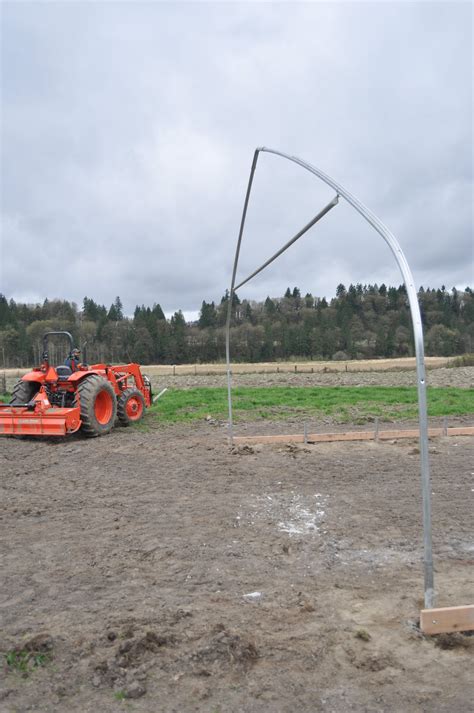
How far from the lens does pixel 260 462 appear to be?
8.41 metres

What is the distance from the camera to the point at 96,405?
11438 mm

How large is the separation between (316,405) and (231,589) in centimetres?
1171

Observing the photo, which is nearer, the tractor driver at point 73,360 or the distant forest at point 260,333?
the tractor driver at point 73,360

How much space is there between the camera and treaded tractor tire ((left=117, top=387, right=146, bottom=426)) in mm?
12281

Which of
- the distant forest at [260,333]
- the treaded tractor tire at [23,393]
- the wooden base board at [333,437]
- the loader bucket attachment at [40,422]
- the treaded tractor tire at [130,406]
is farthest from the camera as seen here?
the distant forest at [260,333]

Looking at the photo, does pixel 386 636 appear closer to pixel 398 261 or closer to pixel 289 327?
pixel 398 261

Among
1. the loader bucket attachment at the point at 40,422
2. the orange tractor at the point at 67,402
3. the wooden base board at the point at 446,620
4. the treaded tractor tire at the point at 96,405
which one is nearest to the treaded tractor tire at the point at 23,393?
the orange tractor at the point at 67,402

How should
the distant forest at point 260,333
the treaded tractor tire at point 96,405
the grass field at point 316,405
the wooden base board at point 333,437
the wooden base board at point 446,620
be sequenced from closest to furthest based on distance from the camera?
the wooden base board at point 446,620 < the wooden base board at point 333,437 < the treaded tractor tire at point 96,405 < the grass field at point 316,405 < the distant forest at point 260,333

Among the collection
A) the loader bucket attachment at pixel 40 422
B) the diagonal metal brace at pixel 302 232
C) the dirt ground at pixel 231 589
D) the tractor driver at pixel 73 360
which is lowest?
the dirt ground at pixel 231 589

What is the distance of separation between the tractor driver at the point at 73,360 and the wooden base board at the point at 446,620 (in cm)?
967

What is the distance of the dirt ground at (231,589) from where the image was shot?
9.49 ft

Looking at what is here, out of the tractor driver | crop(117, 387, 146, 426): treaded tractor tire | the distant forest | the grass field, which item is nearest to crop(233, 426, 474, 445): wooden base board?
the grass field

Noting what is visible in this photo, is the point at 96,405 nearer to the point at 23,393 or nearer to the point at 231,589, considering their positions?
the point at 23,393

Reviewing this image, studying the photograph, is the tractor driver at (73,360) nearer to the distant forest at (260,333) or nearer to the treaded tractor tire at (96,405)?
the treaded tractor tire at (96,405)
